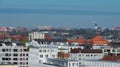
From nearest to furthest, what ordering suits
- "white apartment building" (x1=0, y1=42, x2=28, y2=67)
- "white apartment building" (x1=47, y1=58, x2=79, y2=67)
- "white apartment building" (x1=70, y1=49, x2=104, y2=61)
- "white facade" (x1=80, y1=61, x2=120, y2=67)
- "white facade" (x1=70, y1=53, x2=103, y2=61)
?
"white apartment building" (x1=47, y1=58, x2=79, y2=67)
"white facade" (x1=80, y1=61, x2=120, y2=67)
"white apartment building" (x1=0, y1=42, x2=28, y2=67)
"white facade" (x1=70, y1=53, x2=103, y2=61)
"white apartment building" (x1=70, y1=49, x2=104, y2=61)

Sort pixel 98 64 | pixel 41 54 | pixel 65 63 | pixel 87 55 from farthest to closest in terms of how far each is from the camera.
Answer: pixel 87 55 → pixel 41 54 → pixel 98 64 → pixel 65 63

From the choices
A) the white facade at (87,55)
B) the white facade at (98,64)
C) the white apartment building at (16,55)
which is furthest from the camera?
the white facade at (87,55)

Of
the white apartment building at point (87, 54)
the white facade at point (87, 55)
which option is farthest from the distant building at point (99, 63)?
the white apartment building at point (87, 54)

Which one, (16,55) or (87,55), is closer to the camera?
(16,55)

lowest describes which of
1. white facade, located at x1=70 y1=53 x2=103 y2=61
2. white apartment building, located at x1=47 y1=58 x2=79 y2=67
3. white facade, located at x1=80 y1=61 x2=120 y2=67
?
white facade, located at x1=70 y1=53 x2=103 y2=61

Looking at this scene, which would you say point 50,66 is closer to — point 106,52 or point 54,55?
point 54,55

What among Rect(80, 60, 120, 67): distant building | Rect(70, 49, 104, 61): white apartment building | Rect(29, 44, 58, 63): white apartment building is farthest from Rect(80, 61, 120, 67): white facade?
Rect(70, 49, 104, 61): white apartment building

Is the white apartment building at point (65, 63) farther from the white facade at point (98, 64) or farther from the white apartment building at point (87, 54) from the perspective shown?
the white apartment building at point (87, 54)

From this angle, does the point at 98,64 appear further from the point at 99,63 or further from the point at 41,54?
the point at 41,54

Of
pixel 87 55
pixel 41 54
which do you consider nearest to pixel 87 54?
pixel 87 55

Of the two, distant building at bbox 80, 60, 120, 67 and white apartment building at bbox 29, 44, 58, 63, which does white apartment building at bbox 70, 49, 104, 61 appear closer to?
white apartment building at bbox 29, 44, 58, 63

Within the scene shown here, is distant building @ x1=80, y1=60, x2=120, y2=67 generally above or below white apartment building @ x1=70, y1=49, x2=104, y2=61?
above

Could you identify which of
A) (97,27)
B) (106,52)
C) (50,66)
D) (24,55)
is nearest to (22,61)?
(24,55)
